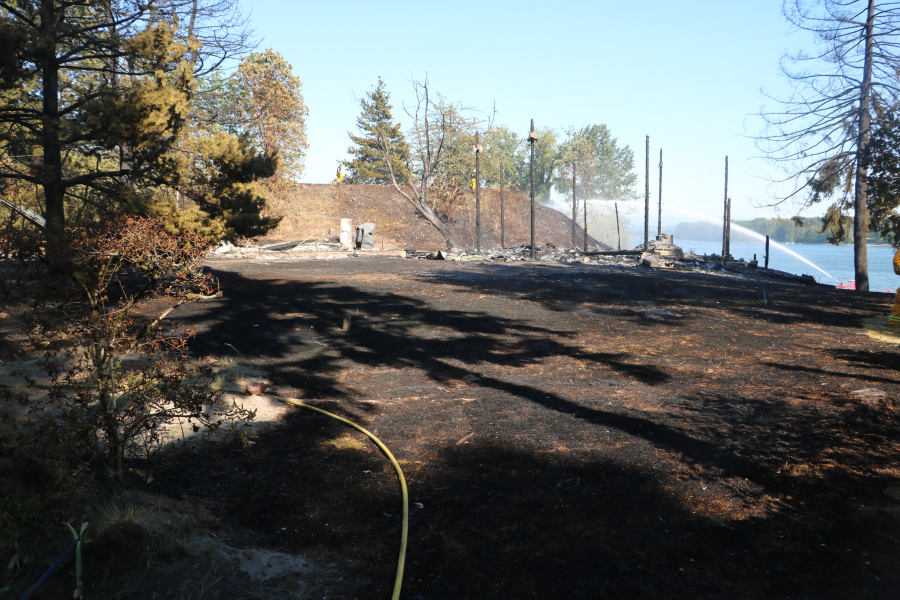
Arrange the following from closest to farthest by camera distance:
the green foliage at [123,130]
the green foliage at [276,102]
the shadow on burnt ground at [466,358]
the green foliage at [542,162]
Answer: the shadow on burnt ground at [466,358]
the green foliage at [123,130]
the green foliage at [276,102]
the green foliage at [542,162]

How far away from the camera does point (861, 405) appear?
6273 mm

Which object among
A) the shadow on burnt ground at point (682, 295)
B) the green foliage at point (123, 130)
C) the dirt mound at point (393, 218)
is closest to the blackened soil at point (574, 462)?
the shadow on burnt ground at point (682, 295)

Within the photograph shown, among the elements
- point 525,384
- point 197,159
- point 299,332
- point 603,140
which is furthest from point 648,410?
point 603,140

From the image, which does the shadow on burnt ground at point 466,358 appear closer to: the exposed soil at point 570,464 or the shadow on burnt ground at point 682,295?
the exposed soil at point 570,464

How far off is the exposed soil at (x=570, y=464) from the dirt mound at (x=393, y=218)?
1376 inches

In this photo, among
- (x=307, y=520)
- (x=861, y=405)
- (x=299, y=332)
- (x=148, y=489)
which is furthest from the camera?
(x=299, y=332)

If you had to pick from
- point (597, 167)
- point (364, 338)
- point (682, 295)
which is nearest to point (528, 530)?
point (364, 338)

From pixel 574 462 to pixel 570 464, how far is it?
5cm

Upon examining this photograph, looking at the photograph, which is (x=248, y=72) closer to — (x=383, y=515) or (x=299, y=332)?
(x=299, y=332)

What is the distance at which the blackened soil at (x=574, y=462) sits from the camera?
11.3 feet

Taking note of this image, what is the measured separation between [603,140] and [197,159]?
10103 cm

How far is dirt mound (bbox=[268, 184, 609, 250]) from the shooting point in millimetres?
46469

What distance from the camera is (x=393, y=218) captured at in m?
50.0

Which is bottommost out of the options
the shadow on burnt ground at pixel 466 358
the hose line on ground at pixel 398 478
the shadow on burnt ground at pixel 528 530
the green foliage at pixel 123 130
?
the shadow on burnt ground at pixel 528 530
